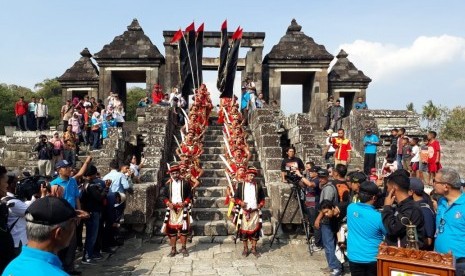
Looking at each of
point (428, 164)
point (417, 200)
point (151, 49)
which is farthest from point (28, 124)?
point (417, 200)

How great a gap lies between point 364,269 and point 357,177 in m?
1.71

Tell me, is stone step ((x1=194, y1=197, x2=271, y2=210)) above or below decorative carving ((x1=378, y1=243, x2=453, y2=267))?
below

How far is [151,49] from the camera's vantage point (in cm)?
1989

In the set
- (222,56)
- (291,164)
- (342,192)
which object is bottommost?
(342,192)

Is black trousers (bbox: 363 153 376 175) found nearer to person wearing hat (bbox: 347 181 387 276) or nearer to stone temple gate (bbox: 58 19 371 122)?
person wearing hat (bbox: 347 181 387 276)

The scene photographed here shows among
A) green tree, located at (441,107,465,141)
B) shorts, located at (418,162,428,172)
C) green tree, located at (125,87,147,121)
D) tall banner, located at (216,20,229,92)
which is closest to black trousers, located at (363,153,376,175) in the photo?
shorts, located at (418,162,428,172)

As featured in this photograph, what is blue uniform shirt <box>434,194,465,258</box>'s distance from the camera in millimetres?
3689

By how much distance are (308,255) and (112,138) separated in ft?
20.8

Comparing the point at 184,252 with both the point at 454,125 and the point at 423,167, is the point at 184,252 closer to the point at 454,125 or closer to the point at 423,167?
the point at 423,167

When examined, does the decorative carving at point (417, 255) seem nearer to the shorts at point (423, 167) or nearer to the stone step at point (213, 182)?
the stone step at point (213, 182)

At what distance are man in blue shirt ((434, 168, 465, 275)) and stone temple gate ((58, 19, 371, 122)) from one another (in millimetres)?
15725

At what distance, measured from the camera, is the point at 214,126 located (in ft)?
46.9

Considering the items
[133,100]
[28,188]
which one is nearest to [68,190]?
[28,188]

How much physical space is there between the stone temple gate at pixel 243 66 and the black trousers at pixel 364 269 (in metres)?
15.5
